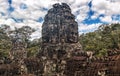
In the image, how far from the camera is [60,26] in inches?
2020

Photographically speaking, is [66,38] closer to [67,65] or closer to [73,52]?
[73,52]

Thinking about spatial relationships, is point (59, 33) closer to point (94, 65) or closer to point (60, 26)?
point (60, 26)

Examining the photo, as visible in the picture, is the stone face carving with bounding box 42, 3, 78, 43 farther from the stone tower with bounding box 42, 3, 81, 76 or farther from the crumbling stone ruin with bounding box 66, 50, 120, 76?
the crumbling stone ruin with bounding box 66, 50, 120, 76

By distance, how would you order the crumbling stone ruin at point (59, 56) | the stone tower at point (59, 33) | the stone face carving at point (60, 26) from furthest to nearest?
the stone face carving at point (60, 26) → the stone tower at point (59, 33) → the crumbling stone ruin at point (59, 56)

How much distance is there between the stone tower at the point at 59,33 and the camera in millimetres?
48719

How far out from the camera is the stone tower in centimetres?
4872

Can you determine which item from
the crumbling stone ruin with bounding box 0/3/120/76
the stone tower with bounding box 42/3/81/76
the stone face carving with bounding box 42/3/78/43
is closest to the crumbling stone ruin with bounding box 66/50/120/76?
the crumbling stone ruin with bounding box 0/3/120/76

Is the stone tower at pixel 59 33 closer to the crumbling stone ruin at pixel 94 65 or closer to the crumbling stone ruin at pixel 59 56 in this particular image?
the crumbling stone ruin at pixel 59 56

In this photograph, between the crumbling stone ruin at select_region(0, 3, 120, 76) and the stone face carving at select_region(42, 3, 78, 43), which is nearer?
the crumbling stone ruin at select_region(0, 3, 120, 76)

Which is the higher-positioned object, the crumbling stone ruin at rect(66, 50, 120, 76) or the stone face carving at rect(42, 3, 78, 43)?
the stone face carving at rect(42, 3, 78, 43)

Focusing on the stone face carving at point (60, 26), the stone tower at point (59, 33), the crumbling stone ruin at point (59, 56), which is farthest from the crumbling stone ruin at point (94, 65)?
the stone face carving at point (60, 26)

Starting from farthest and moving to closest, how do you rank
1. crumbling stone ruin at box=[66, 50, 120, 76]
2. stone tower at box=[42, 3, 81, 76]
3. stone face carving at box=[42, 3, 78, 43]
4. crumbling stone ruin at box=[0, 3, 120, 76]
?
stone face carving at box=[42, 3, 78, 43]
stone tower at box=[42, 3, 81, 76]
crumbling stone ruin at box=[0, 3, 120, 76]
crumbling stone ruin at box=[66, 50, 120, 76]

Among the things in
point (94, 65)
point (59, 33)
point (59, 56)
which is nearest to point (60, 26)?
point (59, 33)

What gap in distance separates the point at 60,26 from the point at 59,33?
4.36ft
